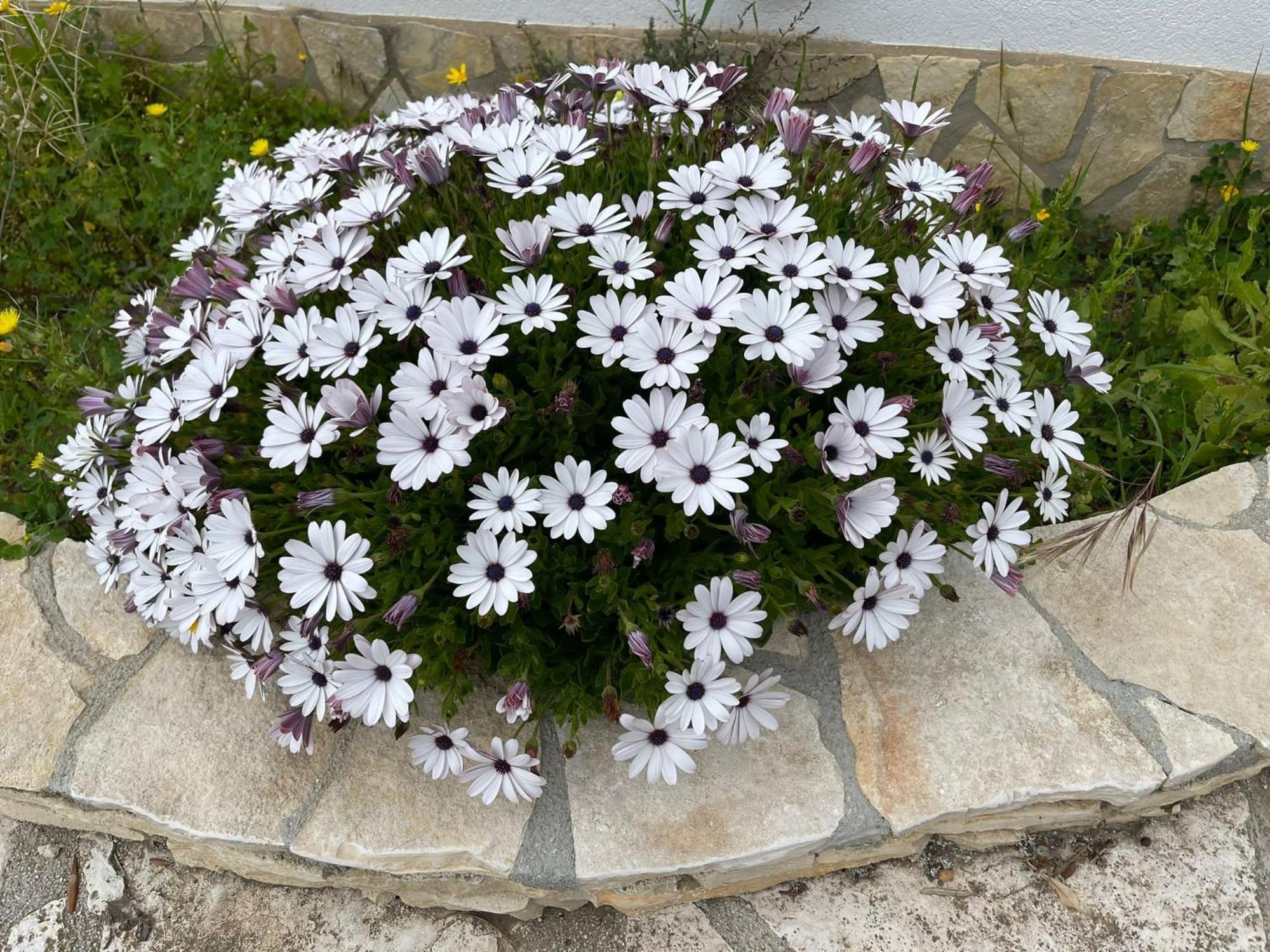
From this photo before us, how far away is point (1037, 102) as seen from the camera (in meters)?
3.55

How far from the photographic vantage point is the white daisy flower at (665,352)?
1.86m

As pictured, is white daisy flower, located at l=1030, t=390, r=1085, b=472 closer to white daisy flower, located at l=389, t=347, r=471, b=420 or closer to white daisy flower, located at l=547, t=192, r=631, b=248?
white daisy flower, located at l=547, t=192, r=631, b=248

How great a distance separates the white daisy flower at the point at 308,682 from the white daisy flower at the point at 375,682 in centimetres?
10

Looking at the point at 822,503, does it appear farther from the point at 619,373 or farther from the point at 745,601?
the point at 619,373

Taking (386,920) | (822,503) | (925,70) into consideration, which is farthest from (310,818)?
(925,70)

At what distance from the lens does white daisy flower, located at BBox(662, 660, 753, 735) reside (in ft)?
6.16

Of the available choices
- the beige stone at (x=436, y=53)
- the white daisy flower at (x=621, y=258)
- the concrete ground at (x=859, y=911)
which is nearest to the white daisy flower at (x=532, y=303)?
the white daisy flower at (x=621, y=258)

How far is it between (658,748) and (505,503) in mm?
604

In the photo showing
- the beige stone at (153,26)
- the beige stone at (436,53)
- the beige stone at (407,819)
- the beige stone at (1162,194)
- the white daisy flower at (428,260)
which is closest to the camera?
the white daisy flower at (428,260)

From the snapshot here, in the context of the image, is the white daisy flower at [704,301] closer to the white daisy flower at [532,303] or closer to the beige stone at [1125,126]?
the white daisy flower at [532,303]

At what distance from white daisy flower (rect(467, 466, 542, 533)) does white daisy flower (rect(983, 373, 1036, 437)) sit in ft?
3.34

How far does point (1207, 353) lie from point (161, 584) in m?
3.20

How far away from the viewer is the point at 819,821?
83.4 inches


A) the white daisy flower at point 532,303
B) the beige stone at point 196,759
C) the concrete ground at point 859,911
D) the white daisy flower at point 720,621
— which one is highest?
the white daisy flower at point 532,303
